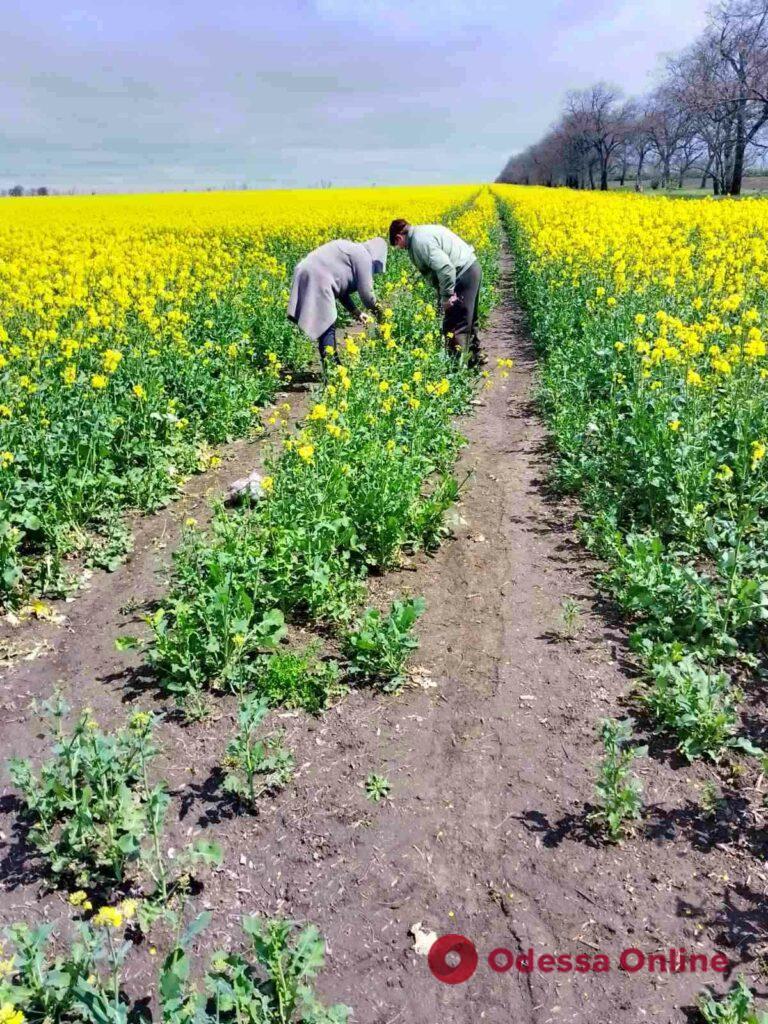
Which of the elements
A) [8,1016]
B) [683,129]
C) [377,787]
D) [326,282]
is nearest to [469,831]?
[377,787]

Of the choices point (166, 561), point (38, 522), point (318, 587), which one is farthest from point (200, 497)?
point (318, 587)

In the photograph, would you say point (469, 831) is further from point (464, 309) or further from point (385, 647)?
point (464, 309)

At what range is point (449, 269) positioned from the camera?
844cm

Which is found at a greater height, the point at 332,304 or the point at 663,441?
the point at 332,304

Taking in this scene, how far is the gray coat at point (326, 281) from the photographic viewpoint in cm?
808

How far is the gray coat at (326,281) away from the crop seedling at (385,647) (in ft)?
15.9

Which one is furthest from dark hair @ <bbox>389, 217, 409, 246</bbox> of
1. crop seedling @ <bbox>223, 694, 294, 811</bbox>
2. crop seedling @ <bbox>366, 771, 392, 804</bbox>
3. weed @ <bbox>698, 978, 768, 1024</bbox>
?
weed @ <bbox>698, 978, 768, 1024</bbox>

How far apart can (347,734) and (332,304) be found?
19.0 ft

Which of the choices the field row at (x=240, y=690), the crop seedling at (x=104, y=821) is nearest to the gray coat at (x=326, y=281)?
the field row at (x=240, y=690)

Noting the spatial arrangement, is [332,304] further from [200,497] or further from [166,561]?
[166,561]

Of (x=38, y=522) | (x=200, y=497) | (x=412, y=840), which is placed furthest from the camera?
(x=200, y=497)

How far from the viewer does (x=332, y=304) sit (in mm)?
8195

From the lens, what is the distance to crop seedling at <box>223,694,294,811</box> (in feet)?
10.1

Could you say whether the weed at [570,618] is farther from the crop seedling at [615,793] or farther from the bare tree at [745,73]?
the bare tree at [745,73]
